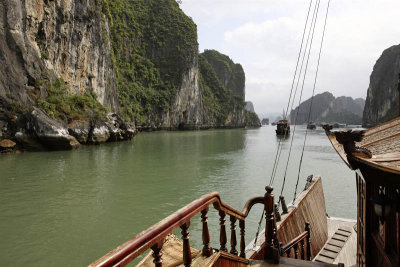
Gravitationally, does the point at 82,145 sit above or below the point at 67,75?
below

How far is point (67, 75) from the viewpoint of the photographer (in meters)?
31.0

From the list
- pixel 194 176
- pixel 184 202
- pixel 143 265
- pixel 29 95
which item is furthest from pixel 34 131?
pixel 143 265

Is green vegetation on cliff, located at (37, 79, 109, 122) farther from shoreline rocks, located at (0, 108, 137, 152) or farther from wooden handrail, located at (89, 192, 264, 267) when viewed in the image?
wooden handrail, located at (89, 192, 264, 267)

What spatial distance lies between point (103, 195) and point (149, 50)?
2552 inches

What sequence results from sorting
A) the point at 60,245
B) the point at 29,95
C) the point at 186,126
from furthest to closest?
the point at 186,126 < the point at 29,95 < the point at 60,245

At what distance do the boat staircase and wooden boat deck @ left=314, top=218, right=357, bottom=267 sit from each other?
8.3 inches

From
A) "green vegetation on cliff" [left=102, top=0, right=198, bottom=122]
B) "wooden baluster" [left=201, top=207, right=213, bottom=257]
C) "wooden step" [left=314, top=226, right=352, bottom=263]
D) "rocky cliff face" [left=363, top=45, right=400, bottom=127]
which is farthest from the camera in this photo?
"rocky cliff face" [left=363, top=45, right=400, bottom=127]

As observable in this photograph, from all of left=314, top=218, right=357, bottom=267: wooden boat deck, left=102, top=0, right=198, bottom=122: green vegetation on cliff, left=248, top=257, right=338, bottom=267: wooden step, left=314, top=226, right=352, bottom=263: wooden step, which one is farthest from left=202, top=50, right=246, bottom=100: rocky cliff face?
left=248, top=257, right=338, bottom=267: wooden step

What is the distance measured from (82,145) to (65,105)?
13.6 feet

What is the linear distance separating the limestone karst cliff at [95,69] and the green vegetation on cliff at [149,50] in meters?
0.24

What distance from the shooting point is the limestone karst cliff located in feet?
72.5

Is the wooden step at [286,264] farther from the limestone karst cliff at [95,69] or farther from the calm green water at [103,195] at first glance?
the limestone karst cliff at [95,69]

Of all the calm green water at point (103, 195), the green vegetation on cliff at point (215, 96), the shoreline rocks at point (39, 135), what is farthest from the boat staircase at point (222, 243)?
the green vegetation on cliff at point (215, 96)

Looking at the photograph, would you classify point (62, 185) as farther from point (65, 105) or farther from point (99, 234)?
point (65, 105)
